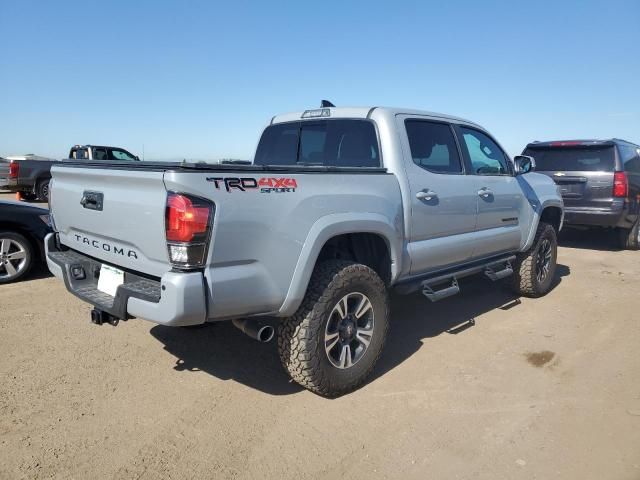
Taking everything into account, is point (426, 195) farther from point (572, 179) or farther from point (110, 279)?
point (572, 179)

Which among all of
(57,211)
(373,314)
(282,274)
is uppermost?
(57,211)

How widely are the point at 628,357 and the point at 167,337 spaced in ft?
12.6

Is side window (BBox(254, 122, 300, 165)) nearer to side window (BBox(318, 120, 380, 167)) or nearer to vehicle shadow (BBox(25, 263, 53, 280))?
side window (BBox(318, 120, 380, 167))

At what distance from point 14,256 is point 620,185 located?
9002 millimetres

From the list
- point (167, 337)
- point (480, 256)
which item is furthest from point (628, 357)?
point (167, 337)

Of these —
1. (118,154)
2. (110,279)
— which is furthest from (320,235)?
(118,154)

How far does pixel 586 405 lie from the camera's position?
3061 mm

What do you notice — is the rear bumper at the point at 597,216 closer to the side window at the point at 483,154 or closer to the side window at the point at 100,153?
the side window at the point at 483,154

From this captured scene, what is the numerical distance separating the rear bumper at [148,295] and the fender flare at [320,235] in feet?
1.82

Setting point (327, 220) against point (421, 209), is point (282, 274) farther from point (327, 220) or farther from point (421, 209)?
point (421, 209)

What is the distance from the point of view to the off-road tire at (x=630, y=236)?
8664mm

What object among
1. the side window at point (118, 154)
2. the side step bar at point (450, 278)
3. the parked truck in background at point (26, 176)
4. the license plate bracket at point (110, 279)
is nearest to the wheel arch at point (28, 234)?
the license plate bracket at point (110, 279)

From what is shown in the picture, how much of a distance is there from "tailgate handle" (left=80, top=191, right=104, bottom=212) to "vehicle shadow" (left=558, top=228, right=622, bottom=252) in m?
8.91

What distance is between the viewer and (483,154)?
15.4ft
